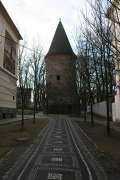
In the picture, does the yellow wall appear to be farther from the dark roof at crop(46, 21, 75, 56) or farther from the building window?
the dark roof at crop(46, 21, 75, 56)

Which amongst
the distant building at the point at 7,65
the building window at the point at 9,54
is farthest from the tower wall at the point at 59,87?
the building window at the point at 9,54

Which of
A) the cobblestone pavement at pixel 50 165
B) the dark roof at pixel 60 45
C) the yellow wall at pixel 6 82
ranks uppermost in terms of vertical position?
the dark roof at pixel 60 45

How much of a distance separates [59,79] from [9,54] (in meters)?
27.3

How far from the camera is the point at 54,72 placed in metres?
66.1

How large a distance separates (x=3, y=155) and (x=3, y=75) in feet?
84.5

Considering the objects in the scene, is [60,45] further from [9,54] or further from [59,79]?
[9,54]

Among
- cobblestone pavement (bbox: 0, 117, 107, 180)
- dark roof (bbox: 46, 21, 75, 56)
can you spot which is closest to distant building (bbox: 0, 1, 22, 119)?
dark roof (bbox: 46, 21, 75, 56)

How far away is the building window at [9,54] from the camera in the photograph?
37.8 metres

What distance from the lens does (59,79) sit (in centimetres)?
6594

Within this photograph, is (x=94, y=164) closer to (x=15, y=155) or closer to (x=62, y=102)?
(x=15, y=155)

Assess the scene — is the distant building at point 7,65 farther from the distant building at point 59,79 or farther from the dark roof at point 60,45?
the dark roof at point 60,45

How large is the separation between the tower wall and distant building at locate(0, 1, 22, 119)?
2007cm

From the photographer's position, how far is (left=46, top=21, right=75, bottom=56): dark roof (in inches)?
2621

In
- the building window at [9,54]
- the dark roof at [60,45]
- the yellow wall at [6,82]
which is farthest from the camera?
the dark roof at [60,45]
